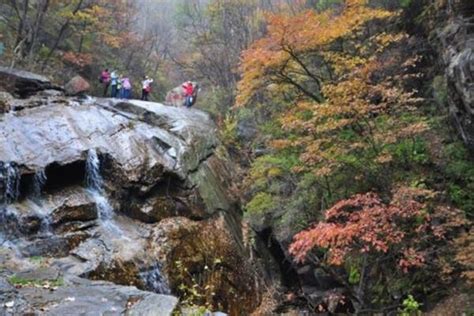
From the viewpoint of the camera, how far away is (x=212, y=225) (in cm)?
1321

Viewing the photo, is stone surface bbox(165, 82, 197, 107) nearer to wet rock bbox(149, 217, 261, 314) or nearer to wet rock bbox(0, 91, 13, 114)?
wet rock bbox(0, 91, 13, 114)

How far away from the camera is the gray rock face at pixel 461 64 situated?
9992 mm

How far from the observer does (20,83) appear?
1623 centimetres

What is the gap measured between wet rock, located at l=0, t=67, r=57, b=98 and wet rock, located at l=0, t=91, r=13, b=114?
116 cm

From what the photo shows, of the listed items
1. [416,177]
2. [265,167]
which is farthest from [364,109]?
[265,167]

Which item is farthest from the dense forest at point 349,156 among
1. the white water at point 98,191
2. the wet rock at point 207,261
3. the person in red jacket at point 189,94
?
the white water at point 98,191

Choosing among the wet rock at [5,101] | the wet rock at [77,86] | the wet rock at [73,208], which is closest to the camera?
the wet rock at [73,208]

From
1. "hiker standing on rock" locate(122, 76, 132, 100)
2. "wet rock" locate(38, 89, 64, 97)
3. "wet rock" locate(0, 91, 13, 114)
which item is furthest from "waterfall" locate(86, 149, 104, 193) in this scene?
"hiker standing on rock" locate(122, 76, 132, 100)

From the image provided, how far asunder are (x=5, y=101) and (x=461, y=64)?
13.0 meters

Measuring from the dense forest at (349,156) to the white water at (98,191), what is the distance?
2260 millimetres

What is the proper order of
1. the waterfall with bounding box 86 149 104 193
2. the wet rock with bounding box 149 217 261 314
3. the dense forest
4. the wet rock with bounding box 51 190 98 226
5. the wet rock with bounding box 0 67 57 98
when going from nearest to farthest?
1. the dense forest
2. the wet rock with bounding box 51 190 98 226
3. the wet rock with bounding box 149 217 261 314
4. the waterfall with bounding box 86 149 104 193
5. the wet rock with bounding box 0 67 57 98

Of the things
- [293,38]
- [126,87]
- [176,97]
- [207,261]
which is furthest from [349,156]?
[176,97]

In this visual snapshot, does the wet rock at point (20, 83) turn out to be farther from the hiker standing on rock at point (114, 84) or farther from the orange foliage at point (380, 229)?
the orange foliage at point (380, 229)

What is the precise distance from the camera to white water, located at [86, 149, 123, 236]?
448 inches
